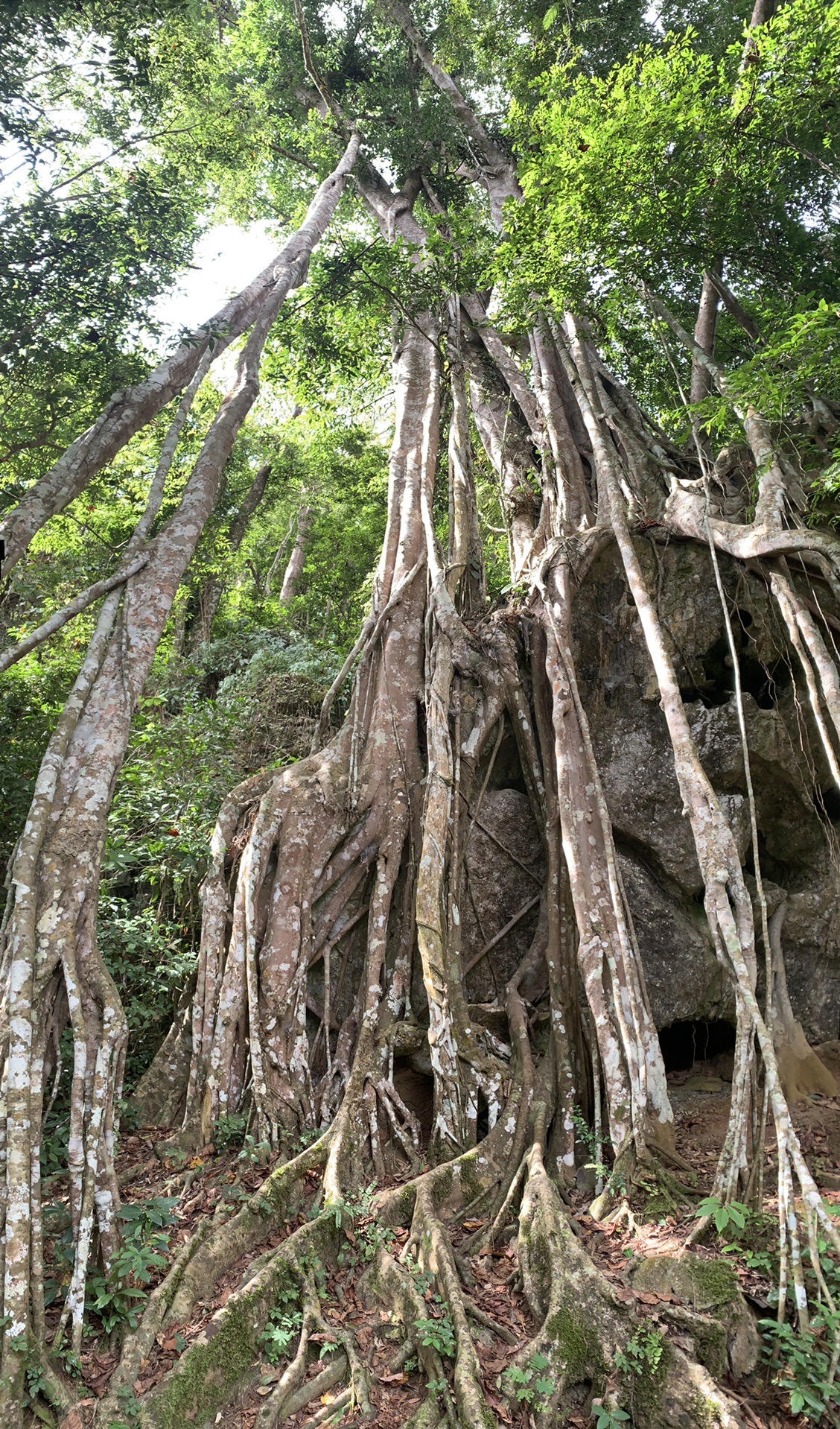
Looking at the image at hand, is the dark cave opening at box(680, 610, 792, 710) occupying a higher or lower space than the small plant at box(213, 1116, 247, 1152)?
higher

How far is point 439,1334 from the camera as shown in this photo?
2713 millimetres

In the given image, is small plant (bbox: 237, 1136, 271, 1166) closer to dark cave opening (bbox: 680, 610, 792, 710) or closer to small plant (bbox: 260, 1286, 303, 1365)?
small plant (bbox: 260, 1286, 303, 1365)

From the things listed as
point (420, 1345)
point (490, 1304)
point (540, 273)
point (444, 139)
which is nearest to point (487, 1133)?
point (490, 1304)

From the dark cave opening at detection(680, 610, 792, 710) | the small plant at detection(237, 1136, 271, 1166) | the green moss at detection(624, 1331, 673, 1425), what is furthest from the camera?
the dark cave opening at detection(680, 610, 792, 710)

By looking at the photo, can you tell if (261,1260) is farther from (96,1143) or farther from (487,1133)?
(487,1133)

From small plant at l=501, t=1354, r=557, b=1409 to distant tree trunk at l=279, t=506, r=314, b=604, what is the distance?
38.6ft

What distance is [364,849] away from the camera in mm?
4977

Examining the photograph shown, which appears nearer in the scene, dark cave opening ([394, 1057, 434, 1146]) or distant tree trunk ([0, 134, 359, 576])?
distant tree trunk ([0, 134, 359, 576])

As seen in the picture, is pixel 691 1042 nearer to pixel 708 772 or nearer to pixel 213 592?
pixel 708 772

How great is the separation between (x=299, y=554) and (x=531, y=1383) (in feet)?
41.4

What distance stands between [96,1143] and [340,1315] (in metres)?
1.19

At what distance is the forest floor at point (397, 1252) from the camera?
8.52 ft

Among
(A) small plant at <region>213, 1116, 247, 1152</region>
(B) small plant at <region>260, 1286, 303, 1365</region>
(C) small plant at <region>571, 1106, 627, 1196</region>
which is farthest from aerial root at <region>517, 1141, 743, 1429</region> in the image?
(A) small plant at <region>213, 1116, 247, 1152</region>

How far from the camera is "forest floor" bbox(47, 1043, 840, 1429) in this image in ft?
8.52
